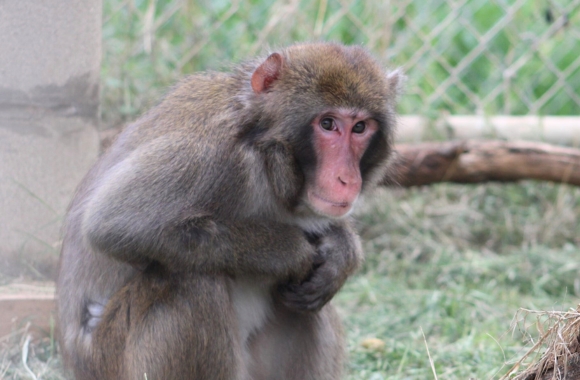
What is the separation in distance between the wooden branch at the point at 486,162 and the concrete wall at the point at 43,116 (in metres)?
2.37

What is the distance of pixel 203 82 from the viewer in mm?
3961

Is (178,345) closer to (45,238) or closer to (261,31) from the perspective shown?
(45,238)

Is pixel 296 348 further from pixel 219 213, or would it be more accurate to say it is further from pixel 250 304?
pixel 219 213

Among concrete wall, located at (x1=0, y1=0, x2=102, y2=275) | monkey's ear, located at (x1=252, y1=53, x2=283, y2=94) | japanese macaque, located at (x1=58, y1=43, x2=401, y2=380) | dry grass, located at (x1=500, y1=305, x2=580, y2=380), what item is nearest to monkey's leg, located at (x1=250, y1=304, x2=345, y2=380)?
japanese macaque, located at (x1=58, y1=43, x2=401, y2=380)

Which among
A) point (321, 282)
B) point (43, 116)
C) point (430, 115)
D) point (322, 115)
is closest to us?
point (322, 115)

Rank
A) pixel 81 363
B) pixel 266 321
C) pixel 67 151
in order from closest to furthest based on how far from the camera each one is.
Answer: pixel 81 363, pixel 266 321, pixel 67 151

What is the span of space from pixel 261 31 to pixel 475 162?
250cm

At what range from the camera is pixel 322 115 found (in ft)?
11.7

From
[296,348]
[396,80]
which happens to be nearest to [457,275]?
[296,348]

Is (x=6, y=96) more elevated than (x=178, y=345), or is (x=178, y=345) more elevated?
(x=6, y=96)

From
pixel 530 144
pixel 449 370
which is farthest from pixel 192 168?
pixel 530 144

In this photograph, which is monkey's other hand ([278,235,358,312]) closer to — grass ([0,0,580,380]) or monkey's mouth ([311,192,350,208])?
monkey's mouth ([311,192,350,208])

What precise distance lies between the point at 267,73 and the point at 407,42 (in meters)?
4.43

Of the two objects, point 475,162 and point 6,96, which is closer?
point 6,96
